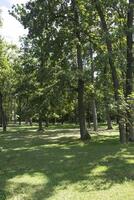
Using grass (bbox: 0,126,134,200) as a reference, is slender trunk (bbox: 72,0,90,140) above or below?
above

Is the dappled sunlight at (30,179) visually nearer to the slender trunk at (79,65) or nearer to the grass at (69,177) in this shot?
the grass at (69,177)

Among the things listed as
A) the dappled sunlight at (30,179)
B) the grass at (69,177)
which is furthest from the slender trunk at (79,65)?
the dappled sunlight at (30,179)

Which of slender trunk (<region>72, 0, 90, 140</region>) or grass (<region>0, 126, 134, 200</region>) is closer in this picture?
grass (<region>0, 126, 134, 200</region>)

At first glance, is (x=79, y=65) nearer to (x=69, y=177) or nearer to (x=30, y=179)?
(x=69, y=177)

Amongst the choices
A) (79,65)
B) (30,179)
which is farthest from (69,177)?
(79,65)

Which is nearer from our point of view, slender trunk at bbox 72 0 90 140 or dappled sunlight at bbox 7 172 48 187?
dappled sunlight at bbox 7 172 48 187

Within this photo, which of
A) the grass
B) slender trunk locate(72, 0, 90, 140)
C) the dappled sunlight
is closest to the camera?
the grass

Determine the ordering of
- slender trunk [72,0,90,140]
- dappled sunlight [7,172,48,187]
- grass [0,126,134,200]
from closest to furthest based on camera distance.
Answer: grass [0,126,134,200] → dappled sunlight [7,172,48,187] → slender trunk [72,0,90,140]

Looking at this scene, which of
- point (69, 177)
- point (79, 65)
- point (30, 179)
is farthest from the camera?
point (79, 65)

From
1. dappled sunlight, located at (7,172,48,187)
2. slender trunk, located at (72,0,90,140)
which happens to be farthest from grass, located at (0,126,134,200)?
slender trunk, located at (72,0,90,140)

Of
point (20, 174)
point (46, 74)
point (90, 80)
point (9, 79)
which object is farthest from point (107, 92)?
point (9, 79)

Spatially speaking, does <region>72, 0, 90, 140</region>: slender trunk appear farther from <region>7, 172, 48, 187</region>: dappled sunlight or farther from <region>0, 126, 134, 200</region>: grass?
<region>7, 172, 48, 187</region>: dappled sunlight

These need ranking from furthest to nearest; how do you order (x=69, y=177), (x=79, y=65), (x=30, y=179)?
(x=79, y=65) < (x=69, y=177) < (x=30, y=179)

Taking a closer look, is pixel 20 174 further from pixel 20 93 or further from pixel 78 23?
pixel 20 93
